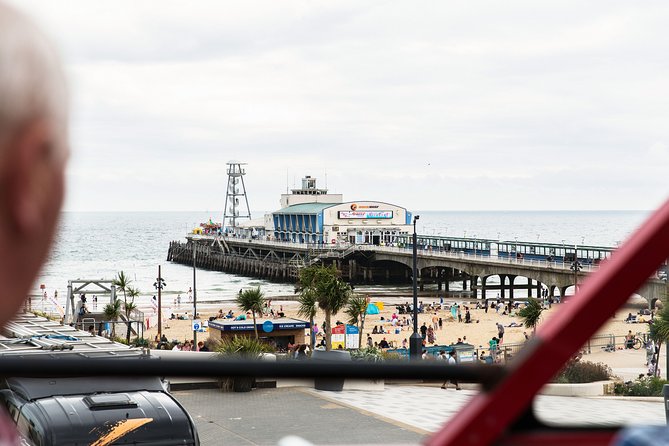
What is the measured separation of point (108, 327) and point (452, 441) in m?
32.6

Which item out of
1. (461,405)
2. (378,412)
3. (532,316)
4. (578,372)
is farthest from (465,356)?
(461,405)

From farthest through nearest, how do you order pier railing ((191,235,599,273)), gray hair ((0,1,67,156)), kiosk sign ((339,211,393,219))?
kiosk sign ((339,211,393,219))
pier railing ((191,235,599,273))
gray hair ((0,1,67,156))

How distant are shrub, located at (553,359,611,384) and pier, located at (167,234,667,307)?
5679 centimetres

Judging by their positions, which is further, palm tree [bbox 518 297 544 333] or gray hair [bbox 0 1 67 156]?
palm tree [bbox 518 297 544 333]

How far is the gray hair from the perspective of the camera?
25.0 inches

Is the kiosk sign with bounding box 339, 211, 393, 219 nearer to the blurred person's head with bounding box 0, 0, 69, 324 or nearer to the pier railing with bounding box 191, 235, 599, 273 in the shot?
the pier railing with bounding box 191, 235, 599, 273

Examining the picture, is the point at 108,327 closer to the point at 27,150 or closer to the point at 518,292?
the point at 27,150

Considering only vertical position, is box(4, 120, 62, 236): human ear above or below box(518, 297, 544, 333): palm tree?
above

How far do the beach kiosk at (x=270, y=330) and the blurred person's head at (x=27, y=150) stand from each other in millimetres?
25592

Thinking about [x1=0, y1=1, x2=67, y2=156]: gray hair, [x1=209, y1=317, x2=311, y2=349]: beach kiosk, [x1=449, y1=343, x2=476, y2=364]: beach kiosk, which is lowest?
[x1=209, y1=317, x2=311, y2=349]: beach kiosk

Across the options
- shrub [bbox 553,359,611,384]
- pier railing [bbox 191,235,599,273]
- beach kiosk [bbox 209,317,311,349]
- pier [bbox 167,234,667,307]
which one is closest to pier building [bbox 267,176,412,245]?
pier railing [bbox 191,235,599,273]

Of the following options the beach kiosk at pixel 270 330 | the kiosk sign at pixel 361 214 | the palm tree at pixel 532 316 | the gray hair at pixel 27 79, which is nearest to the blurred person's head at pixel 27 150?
the gray hair at pixel 27 79

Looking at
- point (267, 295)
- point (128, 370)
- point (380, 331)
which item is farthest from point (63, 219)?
point (267, 295)

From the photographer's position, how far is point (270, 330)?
87.1ft
